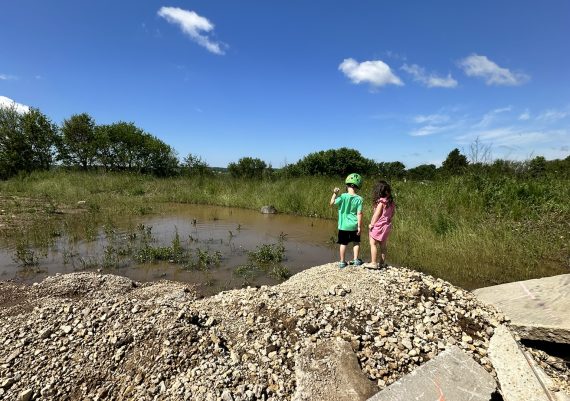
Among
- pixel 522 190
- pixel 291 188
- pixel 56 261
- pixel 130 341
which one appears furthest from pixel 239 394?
pixel 291 188

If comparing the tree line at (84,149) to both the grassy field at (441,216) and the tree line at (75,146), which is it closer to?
the tree line at (75,146)

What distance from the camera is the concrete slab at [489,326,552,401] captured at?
9.30ft

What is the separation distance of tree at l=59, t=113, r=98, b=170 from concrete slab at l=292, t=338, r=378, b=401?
36.2 m

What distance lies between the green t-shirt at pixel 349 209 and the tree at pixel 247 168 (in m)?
14.6

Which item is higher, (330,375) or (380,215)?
(380,215)

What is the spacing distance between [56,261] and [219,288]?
4.22 m

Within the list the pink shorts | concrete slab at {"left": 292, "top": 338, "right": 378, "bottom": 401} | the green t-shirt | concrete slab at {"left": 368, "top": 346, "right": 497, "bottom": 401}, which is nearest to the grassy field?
the pink shorts

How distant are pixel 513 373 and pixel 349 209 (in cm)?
313

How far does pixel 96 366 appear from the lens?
330cm

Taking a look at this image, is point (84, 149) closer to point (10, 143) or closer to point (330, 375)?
point (10, 143)

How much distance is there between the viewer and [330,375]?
309 cm

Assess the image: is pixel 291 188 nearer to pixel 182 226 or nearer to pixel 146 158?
pixel 182 226

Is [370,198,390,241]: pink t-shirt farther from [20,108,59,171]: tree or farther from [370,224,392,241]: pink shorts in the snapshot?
[20,108,59,171]: tree

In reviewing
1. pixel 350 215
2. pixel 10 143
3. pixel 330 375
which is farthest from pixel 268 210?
pixel 10 143
